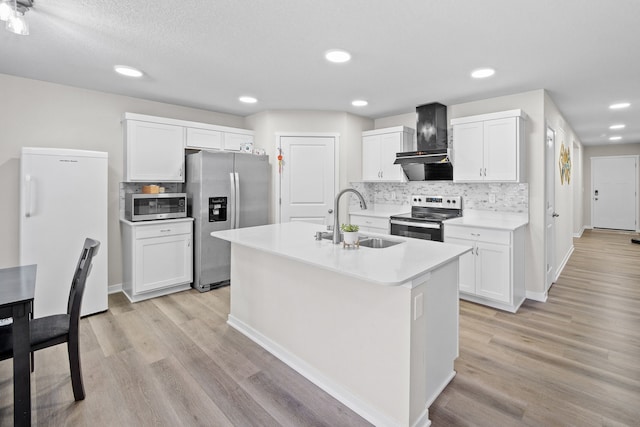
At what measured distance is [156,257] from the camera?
12.4 ft

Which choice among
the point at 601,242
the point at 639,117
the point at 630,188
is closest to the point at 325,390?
the point at 639,117

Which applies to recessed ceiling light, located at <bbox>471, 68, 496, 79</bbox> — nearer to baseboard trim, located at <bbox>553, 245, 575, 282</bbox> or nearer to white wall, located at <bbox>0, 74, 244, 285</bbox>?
baseboard trim, located at <bbox>553, 245, 575, 282</bbox>

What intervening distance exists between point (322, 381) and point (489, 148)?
3068mm

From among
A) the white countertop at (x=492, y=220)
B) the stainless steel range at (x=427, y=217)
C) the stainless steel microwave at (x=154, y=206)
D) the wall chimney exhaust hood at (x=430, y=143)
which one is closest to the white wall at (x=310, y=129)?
the wall chimney exhaust hood at (x=430, y=143)

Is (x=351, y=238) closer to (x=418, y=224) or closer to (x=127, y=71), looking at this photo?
(x=418, y=224)

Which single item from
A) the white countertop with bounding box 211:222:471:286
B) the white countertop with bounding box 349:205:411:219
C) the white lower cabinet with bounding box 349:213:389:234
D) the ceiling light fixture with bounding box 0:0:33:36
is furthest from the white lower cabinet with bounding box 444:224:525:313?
the ceiling light fixture with bounding box 0:0:33:36

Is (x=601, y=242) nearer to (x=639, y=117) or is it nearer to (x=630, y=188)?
(x=630, y=188)

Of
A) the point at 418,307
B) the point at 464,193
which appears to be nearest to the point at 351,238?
the point at 418,307

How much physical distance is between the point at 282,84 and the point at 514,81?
7.80ft

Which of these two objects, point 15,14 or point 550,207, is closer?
point 15,14

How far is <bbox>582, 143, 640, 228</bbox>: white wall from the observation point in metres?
8.20

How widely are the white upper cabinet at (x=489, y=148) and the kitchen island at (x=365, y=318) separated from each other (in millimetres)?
1867

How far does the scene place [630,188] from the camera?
27.0 ft

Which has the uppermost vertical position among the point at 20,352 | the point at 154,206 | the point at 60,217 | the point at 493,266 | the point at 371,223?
the point at 154,206
